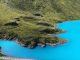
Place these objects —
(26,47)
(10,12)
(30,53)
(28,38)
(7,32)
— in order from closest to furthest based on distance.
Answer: (30,53)
(26,47)
(28,38)
(7,32)
(10,12)

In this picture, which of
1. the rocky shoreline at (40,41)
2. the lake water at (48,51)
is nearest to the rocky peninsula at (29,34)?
the rocky shoreline at (40,41)

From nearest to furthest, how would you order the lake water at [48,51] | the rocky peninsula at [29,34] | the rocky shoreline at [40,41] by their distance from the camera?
the lake water at [48,51] < the rocky shoreline at [40,41] < the rocky peninsula at [29,34]

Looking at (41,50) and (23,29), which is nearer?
(41,50)

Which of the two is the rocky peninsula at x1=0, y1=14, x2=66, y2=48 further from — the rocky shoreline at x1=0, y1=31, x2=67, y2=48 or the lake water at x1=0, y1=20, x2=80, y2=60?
the lake water at x1=0, y1=20, x2=80, y2=60

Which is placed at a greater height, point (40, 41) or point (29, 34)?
point (40, 41)

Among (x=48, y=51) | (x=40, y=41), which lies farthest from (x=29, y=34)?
(x=48, y=51)

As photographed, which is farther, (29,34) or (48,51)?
(29,34)

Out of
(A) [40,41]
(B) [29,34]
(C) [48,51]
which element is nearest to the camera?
(C) [48,51]

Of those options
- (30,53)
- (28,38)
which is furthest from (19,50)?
(28,38)

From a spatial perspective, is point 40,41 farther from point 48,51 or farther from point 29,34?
point 29,34

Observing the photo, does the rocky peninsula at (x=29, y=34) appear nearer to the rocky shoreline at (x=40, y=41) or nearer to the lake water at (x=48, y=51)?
the rocky shoreline at (x=40, y=41)

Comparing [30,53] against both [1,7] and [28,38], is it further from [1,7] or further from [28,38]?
[1,7]
